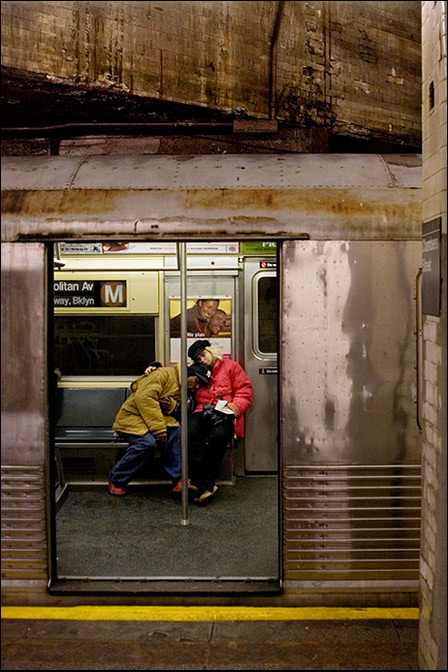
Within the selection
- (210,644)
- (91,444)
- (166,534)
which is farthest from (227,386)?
(210,644)

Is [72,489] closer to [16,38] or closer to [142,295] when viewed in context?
[142,295]

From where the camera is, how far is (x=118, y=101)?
19.1 ft

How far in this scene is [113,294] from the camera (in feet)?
24.0

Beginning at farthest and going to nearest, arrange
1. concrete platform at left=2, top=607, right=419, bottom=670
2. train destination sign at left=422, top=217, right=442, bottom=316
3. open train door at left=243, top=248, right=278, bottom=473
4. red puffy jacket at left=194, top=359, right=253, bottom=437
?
open train door at left=243, top=248, right=278, bottom=473 < red puffy jacket at left=194, top=359, right=253, bottom=437 < concrete platform at left=2, top=607, right=419, bottom=670 < train destination sign at left=422, top=217, right=442, bottom=316

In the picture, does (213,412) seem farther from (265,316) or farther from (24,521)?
(24,521)

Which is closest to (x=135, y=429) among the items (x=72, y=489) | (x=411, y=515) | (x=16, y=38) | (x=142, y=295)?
(x=72, y=489)

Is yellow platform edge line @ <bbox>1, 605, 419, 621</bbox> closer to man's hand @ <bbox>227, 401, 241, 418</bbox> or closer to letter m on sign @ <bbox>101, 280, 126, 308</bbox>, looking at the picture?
man's hand @ <bbox>227, 401, 241, 418</bbox>

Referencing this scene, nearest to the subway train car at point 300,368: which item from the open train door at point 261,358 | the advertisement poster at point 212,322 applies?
the open train door at point 261,358

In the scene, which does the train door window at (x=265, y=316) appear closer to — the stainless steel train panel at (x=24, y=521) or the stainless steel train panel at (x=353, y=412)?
the stainless steel train panel at (x=353, y=412)

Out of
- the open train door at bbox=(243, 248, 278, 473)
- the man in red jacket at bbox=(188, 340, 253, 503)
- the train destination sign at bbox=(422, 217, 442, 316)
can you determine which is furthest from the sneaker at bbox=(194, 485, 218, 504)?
the train destination sign at bbox=(422, 217, 442, 316)

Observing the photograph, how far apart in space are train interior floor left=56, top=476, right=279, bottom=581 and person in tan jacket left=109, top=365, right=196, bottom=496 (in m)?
0.28

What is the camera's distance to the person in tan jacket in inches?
254

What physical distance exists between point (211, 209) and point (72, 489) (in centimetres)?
388

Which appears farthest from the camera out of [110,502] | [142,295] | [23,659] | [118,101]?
[142,295]
